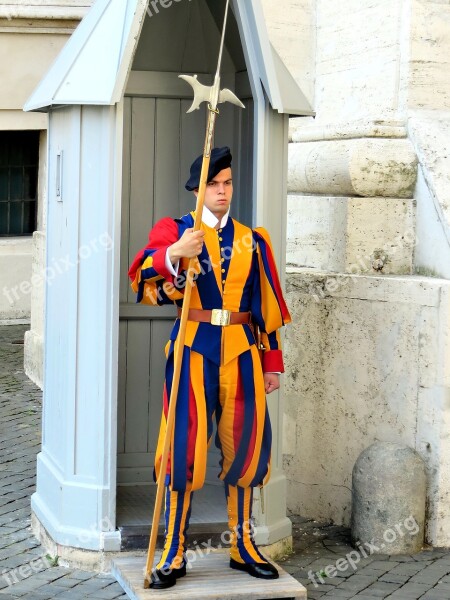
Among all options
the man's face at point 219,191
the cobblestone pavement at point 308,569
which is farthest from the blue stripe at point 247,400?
the cobblestone pavement at point 308,569

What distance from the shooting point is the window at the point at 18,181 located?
13.3 m

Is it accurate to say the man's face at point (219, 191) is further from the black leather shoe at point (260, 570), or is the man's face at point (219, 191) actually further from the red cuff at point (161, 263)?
the black leather shoe at point (260, 570)

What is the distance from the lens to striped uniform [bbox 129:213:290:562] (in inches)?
188

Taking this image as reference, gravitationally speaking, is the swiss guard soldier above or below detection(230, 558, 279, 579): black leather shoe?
above

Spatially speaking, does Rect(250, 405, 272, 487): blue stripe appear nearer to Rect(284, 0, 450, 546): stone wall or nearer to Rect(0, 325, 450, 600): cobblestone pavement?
Rect(0, 325, 450, 600): cobblestone pavement

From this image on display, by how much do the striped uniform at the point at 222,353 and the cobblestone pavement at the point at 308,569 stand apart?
587mm

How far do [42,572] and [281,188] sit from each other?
6.27ft

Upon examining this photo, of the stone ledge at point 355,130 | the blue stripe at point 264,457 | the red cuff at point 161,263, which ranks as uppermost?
the stone ledge at point 355,130

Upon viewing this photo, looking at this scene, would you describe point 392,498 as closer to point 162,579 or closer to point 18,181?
point 162,579

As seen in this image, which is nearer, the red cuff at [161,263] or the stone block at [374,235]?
the red cuff at [161,263]

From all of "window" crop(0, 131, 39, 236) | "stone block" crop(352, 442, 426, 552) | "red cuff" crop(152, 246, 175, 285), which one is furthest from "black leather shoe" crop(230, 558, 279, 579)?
"window" crop(0, 131, 39, 236)

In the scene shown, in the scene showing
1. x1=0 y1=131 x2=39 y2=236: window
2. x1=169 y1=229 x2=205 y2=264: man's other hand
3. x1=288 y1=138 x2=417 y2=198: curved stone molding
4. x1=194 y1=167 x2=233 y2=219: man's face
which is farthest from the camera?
x1=0 y1=131 x2=39 y2=236: window
